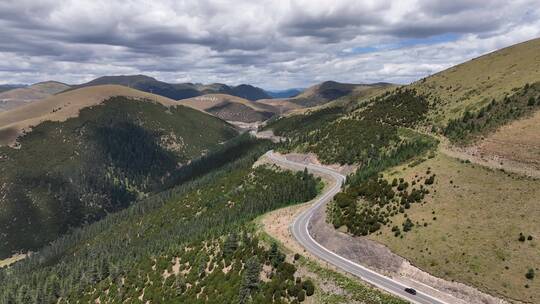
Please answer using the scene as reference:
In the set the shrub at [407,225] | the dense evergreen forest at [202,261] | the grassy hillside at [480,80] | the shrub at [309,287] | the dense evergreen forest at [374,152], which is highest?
the grassy hillside at [480,80]

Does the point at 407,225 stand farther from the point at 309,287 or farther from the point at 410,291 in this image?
the point at 309,287

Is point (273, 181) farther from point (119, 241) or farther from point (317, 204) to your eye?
point (119, 241)

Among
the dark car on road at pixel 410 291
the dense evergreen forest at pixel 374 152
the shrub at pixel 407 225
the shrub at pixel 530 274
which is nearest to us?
the shrub at pixel 530 274

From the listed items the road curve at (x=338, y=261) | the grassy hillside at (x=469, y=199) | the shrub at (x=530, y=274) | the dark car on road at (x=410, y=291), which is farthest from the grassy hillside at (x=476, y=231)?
the road curve at (x=338, y=261)

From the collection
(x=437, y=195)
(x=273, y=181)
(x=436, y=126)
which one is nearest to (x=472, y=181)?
(x=437, y=195)

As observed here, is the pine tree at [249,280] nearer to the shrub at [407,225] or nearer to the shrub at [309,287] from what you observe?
the shrub at [309,287]

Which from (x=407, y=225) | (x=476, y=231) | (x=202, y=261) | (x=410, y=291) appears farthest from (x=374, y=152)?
(x=410, y=291)
